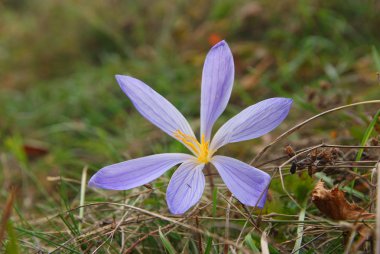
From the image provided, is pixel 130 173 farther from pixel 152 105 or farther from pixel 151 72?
pixel 151 72

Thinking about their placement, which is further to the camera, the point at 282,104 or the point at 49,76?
the point at 49,76

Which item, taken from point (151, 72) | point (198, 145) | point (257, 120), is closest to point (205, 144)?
point (198, 145)

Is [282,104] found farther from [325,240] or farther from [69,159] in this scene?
[69,159]

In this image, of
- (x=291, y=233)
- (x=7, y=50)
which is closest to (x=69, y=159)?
(x=291, y=233)

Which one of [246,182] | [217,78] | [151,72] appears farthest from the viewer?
[151,72]

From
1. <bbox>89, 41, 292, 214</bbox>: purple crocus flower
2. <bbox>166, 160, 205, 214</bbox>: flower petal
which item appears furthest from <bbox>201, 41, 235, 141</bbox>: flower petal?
<bbox>166, 160, 205, 214</bbox>: flower petal

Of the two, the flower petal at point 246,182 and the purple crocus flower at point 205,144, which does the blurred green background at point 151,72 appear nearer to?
the purple crocus flower at point 205,144
